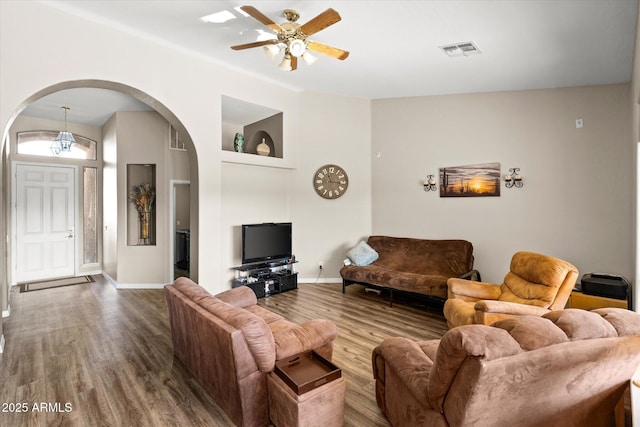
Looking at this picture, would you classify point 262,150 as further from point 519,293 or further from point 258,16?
point 519,293

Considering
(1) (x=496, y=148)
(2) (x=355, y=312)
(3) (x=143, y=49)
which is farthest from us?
(1) (x=496, y=148)

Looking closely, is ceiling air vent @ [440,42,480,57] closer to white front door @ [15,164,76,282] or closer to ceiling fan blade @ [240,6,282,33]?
ceiling fan blade @ [240,6,282,33]

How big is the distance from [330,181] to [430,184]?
1760 millimetres

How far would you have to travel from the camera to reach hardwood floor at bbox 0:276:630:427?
2207 millimetres

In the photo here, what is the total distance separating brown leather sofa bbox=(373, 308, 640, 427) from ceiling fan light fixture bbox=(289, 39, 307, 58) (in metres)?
2.92

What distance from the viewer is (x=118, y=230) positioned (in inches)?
221

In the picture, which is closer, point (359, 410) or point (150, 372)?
point (359, 410)

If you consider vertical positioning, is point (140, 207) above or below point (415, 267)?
above

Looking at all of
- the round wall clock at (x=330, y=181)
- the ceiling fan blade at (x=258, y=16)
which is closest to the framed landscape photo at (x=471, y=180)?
the round wall clock at (x=330, y=181)

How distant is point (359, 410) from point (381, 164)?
14.5 ft

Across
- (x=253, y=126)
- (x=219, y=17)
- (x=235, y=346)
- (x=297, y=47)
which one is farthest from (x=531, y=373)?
(x=253, y=126)

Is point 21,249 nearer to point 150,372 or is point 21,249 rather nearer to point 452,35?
point 150,372

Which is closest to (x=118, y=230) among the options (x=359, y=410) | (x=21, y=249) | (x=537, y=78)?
(x=21, y=249)

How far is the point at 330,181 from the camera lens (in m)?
5.86
